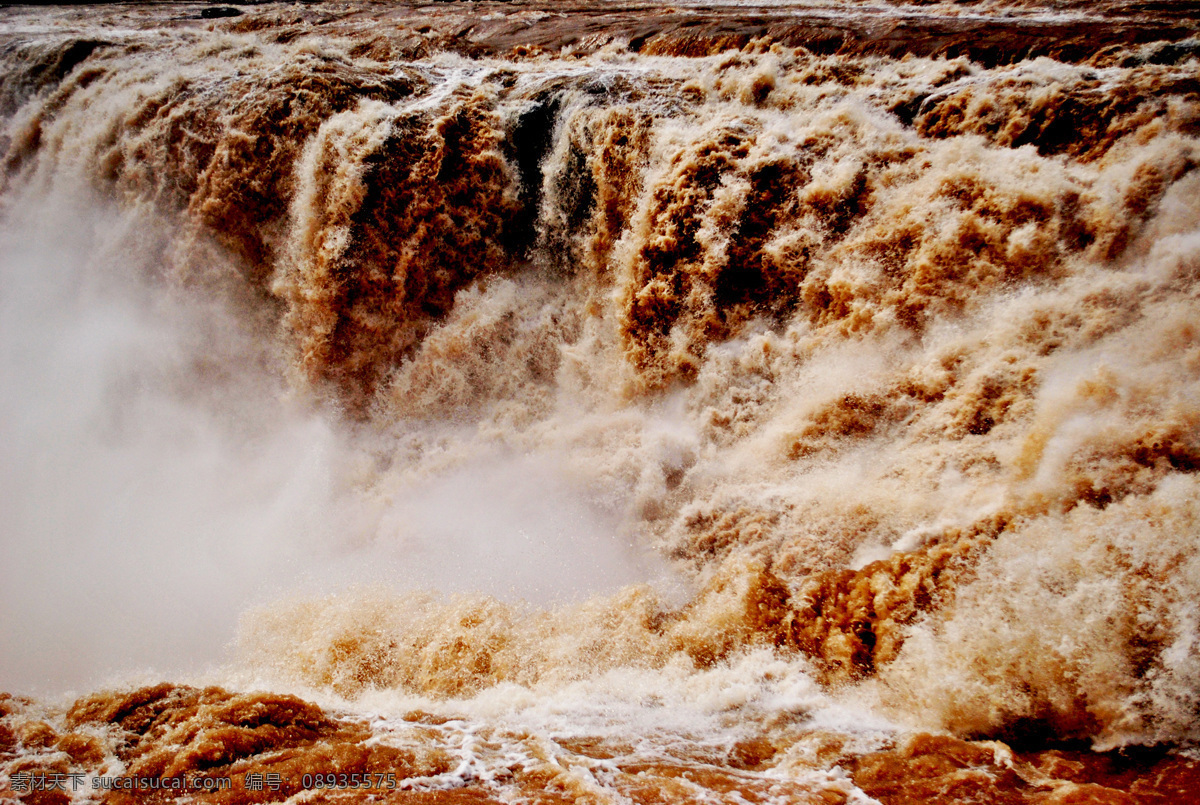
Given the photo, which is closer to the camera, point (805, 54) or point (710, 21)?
point (805, 54)

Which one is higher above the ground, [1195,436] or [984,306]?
[984,306]

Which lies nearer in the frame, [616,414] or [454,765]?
[454,765]

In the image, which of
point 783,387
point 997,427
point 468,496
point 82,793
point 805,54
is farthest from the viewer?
point 805,54

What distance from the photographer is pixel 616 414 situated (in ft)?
18.7

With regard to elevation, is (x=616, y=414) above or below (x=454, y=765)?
above

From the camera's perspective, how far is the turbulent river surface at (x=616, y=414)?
296cm

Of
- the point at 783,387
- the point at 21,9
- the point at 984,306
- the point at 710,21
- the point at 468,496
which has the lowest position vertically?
the point at 468,496

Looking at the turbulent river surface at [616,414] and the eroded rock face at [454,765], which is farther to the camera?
the turbulent river surface at [616,414]

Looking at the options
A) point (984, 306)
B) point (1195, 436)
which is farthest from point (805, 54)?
point (1195, 436)

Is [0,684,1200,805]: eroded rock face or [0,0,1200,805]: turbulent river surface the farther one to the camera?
[0,0,1200,805]: turbulent river surface

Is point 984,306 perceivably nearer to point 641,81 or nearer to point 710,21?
point 641,81

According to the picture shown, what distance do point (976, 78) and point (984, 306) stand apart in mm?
2310

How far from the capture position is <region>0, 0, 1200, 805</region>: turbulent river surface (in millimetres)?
2961

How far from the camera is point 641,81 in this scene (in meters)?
6.41
